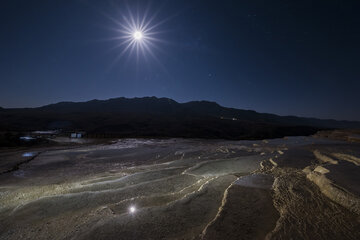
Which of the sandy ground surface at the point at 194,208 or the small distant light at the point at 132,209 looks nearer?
the sandy ground surface at the point at 194,208

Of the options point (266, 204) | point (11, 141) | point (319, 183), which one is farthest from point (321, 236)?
point (11, 141)

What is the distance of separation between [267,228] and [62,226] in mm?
2958

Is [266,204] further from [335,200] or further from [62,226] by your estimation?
[62,226]

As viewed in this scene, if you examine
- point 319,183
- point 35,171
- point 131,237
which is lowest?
point 35,171

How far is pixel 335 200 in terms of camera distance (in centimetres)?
309

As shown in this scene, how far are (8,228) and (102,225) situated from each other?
150cm

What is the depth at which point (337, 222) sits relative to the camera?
246cm

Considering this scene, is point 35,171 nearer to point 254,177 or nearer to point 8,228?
point 8,228

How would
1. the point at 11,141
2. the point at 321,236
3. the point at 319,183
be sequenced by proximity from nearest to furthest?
1. the point at 321,236
2. the point at 319,183
3. the point at 11,141

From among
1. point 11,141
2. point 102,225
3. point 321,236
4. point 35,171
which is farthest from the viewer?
point 11,141

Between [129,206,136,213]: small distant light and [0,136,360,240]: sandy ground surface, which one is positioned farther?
[129,206,136,213]: small distant light

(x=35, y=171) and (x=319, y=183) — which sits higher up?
(x=319, y=183)

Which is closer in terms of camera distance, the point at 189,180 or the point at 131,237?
the point at 131,237

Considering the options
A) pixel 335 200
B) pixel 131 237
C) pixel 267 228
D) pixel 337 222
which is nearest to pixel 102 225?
pixel 131 237
